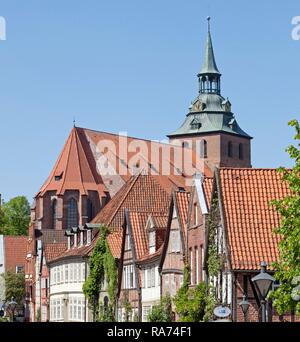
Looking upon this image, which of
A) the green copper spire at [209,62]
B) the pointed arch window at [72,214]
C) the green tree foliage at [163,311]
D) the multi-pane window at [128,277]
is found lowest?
the green tree foliage at [163,311]

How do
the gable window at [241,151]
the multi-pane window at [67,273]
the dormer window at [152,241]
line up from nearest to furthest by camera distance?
1. the dormer window at [152,241]
2. the multi-pane window at [67,273]
3. the gable window at [241,151]

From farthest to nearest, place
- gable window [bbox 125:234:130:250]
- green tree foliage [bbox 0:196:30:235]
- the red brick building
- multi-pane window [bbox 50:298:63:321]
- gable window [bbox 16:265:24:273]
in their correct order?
green tree foliage [bbox 0:196:30:235], gable window [bbox 16:265:24:273], multi-pane window [bbox 50:298:63:321], gable window [bbox 125:234:130:250], the red brick building

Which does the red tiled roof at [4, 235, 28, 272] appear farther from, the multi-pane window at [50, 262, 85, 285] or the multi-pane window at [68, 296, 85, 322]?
the multi-pane window at [68, 296, 85, 322]

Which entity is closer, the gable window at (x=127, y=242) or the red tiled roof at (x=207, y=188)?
the red tiled roof at (x=207, y=188)

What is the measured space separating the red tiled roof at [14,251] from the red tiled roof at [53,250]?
2516 centimetres

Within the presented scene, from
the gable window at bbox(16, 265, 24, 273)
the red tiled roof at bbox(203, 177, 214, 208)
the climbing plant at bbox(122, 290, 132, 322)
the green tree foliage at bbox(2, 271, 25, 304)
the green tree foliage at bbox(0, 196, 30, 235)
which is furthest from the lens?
the green tree foliage at bbox(0, 196, 30, 235)

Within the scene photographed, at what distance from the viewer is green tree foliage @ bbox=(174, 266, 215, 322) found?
1274 inches

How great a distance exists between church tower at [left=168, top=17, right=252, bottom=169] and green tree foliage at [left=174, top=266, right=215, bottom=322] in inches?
4044

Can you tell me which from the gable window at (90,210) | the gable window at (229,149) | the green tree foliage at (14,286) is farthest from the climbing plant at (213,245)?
the gable window at (229,149)

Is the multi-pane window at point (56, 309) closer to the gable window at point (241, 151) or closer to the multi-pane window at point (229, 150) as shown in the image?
the multi-pane window at point (229, 150)

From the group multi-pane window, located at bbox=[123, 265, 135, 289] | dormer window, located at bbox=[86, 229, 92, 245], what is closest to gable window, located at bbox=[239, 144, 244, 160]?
dormer window, located at bbox=[86, 229, 92, 245]

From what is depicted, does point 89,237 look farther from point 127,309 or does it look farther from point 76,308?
point 127,309

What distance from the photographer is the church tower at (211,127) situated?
454 feet
